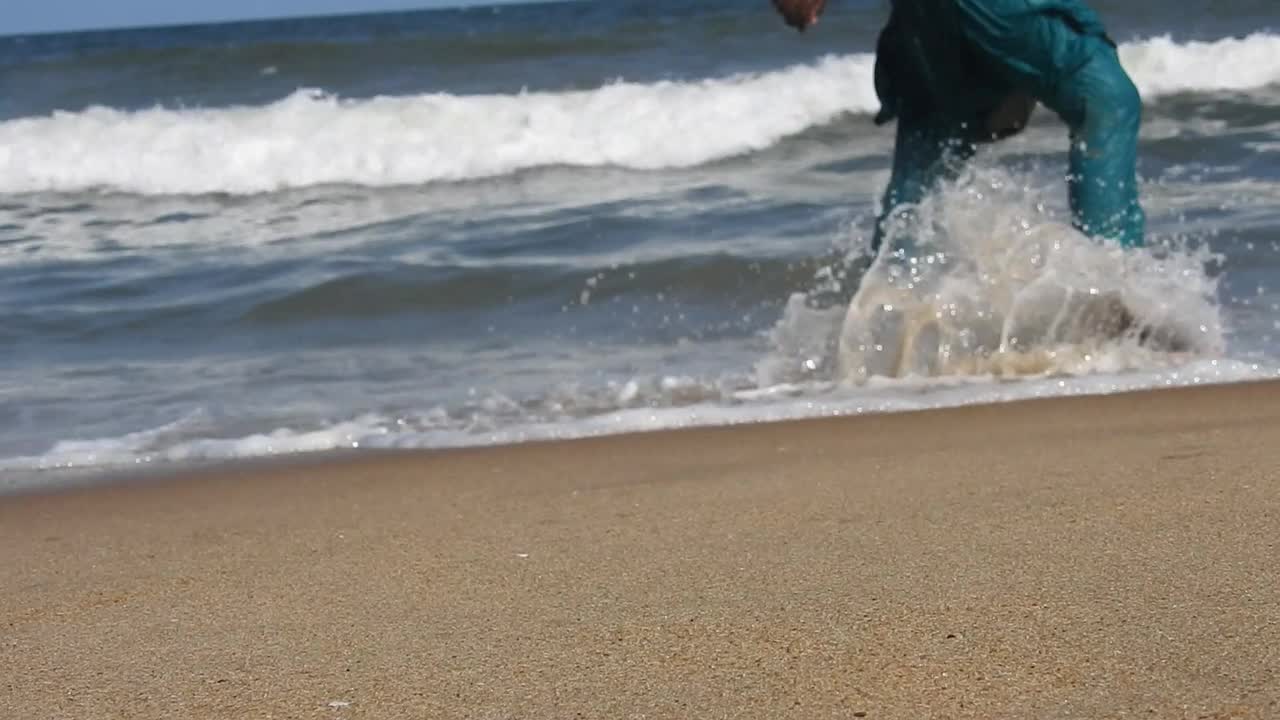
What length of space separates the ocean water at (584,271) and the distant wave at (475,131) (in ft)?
0.14

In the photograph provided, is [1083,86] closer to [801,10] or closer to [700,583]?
[801,10]

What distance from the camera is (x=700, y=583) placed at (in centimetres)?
242

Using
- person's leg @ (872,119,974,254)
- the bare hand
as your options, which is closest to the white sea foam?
person's leg @ (872,119,974,254)

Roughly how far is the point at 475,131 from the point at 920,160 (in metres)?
8.57

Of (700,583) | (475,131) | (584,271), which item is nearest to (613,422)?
(700,583)

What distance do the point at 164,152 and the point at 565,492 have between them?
10713mm

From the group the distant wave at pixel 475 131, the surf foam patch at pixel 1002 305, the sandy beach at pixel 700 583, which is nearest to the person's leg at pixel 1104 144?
the surf foam patch at pixel 1002 305

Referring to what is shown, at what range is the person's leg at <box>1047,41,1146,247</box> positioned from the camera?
4.12m

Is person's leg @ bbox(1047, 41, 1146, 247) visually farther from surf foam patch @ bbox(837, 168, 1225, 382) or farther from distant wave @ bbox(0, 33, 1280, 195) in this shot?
distant wave @ bbox(0, 33, 1280, 195)

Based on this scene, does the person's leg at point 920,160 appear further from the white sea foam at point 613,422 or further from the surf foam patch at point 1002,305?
the white sea foam at point 613,422

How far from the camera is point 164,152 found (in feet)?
43.8

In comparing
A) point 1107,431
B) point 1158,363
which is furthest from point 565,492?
point 1158,363

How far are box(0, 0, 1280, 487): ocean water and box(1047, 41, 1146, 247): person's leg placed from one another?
0.08 meters

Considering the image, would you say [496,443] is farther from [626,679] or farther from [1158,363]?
[626,679]
